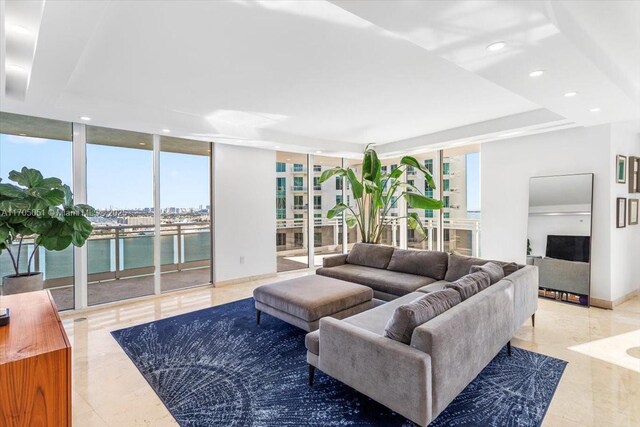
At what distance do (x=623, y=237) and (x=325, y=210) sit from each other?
5013mm

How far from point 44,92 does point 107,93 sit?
59cm

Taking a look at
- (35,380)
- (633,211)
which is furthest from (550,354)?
(35,380)

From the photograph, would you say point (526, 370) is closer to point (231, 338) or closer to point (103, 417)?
point (231, 338)

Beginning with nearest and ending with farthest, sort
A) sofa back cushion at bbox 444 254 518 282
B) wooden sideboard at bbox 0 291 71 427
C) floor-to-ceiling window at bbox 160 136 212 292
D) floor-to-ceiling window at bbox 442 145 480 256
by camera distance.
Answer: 1. wooden sideboard at bbox 0 291 71 427
2. sofa back cushion at bbox 444 254 518 282
3. floor-to-ceiling window at bbox 160 136 212 292
4. floor-to-ceiling window at bbox 442 145 480 256

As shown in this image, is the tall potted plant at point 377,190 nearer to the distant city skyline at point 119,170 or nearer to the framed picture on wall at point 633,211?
the distant city skyline at point 119,170

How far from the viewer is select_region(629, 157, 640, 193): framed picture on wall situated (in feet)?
15.4

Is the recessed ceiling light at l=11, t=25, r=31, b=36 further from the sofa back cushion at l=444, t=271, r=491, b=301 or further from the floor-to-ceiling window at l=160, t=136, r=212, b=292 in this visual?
the sofa back cushion at l=444, t=271, r=491, b=301

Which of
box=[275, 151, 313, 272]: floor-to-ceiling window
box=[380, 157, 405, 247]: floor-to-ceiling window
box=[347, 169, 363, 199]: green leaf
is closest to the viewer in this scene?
box=[347, 169, 363, 199]: green leaf

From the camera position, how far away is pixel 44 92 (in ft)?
10.1

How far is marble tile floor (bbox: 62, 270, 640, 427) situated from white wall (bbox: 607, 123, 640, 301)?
0.30 meters

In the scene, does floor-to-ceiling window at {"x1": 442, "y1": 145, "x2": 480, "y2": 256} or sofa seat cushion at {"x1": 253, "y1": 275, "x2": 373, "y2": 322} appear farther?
floor-to-ceiling window at {"x1": 442, "y1": 145, "x2": 480, "y2": 256}

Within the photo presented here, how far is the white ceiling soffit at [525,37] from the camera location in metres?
1.67

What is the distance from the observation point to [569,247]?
14.9 feet

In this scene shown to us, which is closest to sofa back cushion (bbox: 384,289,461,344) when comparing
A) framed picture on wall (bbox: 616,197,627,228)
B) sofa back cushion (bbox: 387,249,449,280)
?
sofa back cushion (bbox: 387,249,449,280)
